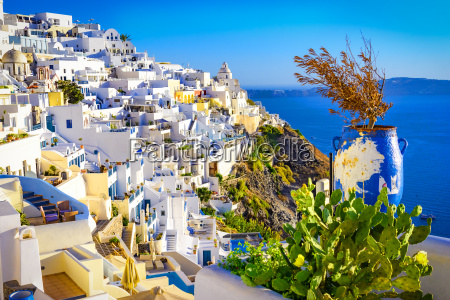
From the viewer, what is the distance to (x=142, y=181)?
64.9ft

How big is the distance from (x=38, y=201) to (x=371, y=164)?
9390 mm

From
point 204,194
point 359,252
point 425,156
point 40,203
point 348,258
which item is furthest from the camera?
point 425,156

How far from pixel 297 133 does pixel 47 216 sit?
44480 mm

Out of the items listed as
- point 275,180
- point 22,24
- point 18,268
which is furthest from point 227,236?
point 22,24

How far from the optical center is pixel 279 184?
42.0m

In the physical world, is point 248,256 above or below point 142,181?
above

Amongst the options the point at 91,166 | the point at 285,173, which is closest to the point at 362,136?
the point at 91,166

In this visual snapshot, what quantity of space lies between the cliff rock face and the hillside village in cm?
190

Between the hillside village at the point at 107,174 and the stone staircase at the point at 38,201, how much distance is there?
28mm

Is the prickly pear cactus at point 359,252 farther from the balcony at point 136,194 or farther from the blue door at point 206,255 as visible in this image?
the blue door at point 206,255

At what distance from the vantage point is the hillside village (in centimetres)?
824

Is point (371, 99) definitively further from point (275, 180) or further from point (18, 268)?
point (275, 180)

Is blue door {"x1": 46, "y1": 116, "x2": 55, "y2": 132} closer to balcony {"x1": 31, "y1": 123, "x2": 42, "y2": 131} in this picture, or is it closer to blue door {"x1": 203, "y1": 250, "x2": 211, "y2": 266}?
balcony {"x1": 31, "y1": 123, "x2": 42, "y2": 131}

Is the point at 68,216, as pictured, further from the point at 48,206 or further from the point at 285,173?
the point at 285,173
